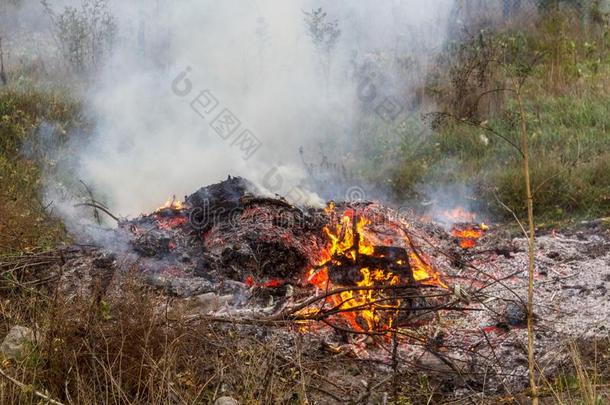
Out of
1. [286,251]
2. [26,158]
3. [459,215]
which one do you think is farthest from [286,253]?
[26,158]

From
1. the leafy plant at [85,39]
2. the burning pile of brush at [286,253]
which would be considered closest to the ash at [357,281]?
the burning pile of brush at [286,253]

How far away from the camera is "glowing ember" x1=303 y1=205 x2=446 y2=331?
4.46 meters

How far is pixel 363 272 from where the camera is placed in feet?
16.2

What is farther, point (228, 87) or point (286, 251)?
point (228, 87)

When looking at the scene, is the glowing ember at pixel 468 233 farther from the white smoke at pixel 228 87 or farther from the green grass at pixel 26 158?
the green grass at pixel 26 158

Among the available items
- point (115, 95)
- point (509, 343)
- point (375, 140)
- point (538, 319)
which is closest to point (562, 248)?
point (538, 319)

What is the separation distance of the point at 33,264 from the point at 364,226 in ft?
8.55

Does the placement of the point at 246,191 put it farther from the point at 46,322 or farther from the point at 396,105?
the point at 396,105

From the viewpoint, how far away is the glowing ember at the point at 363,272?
4.46m

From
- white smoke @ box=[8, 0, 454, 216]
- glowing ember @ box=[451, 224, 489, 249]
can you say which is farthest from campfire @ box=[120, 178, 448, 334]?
white smoke @ box=[8, 0, 454, 216]

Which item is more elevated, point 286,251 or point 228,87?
point 228,87

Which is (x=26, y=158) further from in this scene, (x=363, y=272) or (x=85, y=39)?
(x=363, y=272)

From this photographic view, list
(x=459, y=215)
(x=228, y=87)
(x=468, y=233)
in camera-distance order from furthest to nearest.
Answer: (x=228, y=87)
(x=459, y=215)
(x=468, y=233)

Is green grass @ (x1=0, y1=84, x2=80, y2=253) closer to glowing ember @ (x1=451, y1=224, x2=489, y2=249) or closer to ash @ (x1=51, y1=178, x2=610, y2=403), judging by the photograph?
ash @ (x1=51, y1=178, x2=610, y2=403)
